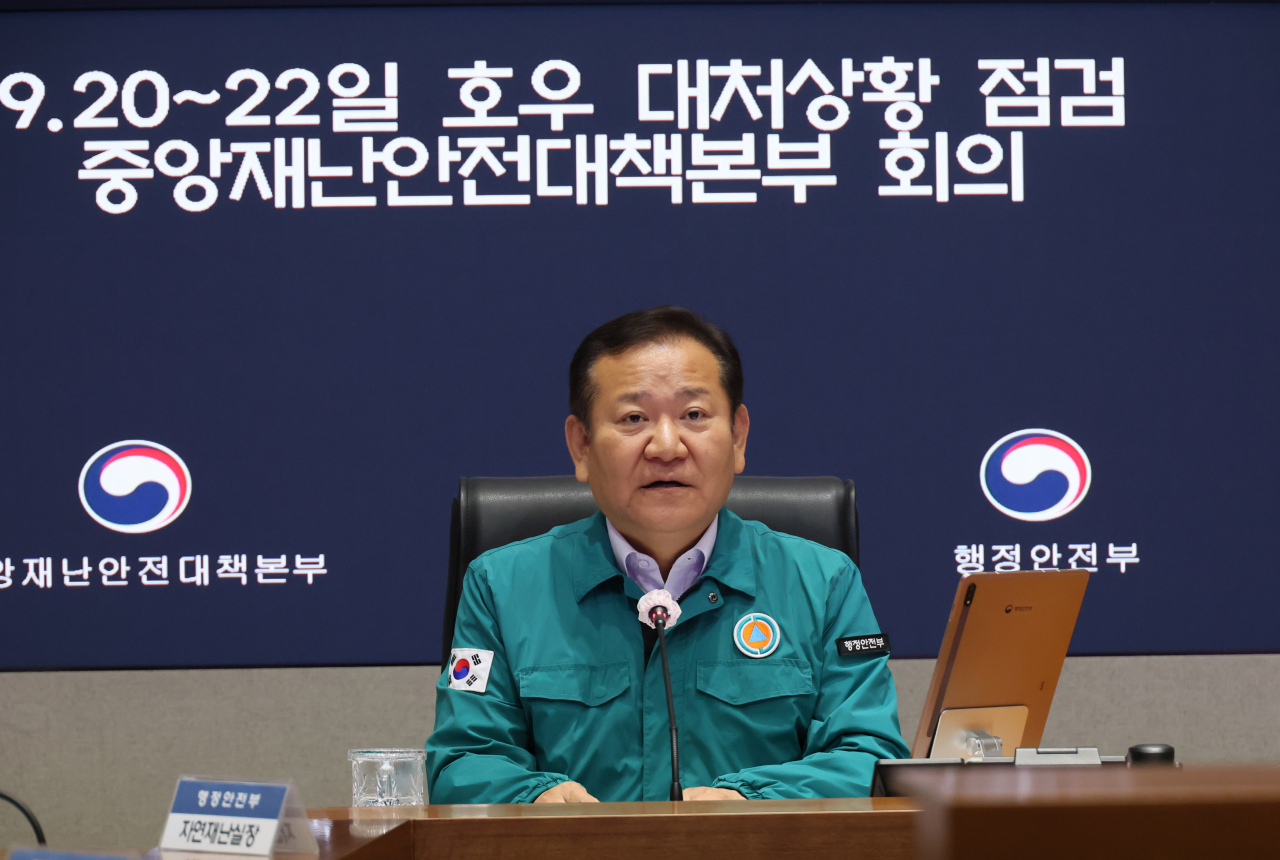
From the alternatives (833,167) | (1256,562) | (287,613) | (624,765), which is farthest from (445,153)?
(1256,562)

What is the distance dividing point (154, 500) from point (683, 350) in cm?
152

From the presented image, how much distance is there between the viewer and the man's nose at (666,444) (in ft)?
5.20

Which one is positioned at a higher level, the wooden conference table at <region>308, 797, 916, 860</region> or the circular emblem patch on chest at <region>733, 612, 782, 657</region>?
the circular emblem patch on chest at <region>733, 612, 782, 657</region>

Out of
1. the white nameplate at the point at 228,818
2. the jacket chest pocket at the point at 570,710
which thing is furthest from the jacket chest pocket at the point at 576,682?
the white nameplate at the point at 228,818

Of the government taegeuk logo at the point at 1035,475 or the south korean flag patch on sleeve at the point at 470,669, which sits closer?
the south korean flag patch on sleeve at the point at 470,669

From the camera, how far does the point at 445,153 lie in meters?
2.66

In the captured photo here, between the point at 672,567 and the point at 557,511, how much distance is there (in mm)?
282

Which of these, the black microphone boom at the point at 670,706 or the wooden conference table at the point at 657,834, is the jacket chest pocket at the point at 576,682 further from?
the wooden conference table at the point at 657,834

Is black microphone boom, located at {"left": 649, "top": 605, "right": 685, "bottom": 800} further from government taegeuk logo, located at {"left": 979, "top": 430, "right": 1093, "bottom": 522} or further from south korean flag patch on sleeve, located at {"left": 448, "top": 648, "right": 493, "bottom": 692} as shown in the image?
government taegeuk logo, located at {"left": 979, "top": 430, "right": 1093, "bottom": 522}

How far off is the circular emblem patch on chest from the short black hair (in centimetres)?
28

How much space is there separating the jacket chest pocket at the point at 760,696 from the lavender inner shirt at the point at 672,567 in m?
0.12

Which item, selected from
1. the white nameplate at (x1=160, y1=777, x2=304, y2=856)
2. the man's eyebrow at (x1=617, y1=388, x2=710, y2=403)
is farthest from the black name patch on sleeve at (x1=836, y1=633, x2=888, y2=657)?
the white nameplate at (x1=160, y1=777, x2=304, y2=856)

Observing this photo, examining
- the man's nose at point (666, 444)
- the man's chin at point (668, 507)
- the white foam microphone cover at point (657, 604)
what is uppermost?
the man's nose at point (666, 444)

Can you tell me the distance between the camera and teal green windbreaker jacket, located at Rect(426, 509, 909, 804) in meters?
1.54
